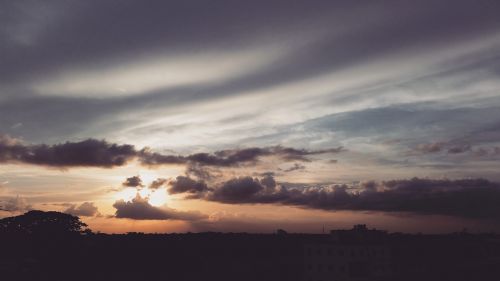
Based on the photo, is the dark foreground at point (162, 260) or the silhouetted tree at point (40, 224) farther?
the silhouetted tree at point (40, 224)

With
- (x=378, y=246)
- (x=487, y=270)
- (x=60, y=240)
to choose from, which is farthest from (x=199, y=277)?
(x=487, y=270)

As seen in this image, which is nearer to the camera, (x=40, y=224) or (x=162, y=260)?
(x=40, y=224)

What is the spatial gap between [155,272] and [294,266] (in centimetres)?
5405

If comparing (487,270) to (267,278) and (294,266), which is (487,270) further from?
(294,266)

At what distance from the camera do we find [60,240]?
15025 centimetres

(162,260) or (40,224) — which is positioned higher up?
(40,224)

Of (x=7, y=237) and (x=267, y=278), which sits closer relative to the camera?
(x=7, y=237)

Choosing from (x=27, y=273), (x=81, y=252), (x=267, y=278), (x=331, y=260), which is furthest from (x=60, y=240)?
(x=331, y=260)

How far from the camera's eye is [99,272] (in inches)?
5886

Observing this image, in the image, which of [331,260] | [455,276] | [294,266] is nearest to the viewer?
[455,276]

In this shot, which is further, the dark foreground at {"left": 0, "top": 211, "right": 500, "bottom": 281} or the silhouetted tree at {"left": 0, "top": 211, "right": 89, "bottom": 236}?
the silhouetted tree at {"left": 0, "top": 211, "right": 89, "bottom": 236}

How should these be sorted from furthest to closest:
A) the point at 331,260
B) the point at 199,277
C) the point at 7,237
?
the point at 199,277
the point at 7,237
the point at 331,260

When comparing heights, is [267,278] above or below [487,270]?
below

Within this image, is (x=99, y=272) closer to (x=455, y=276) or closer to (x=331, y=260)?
(x=331, y=260)
